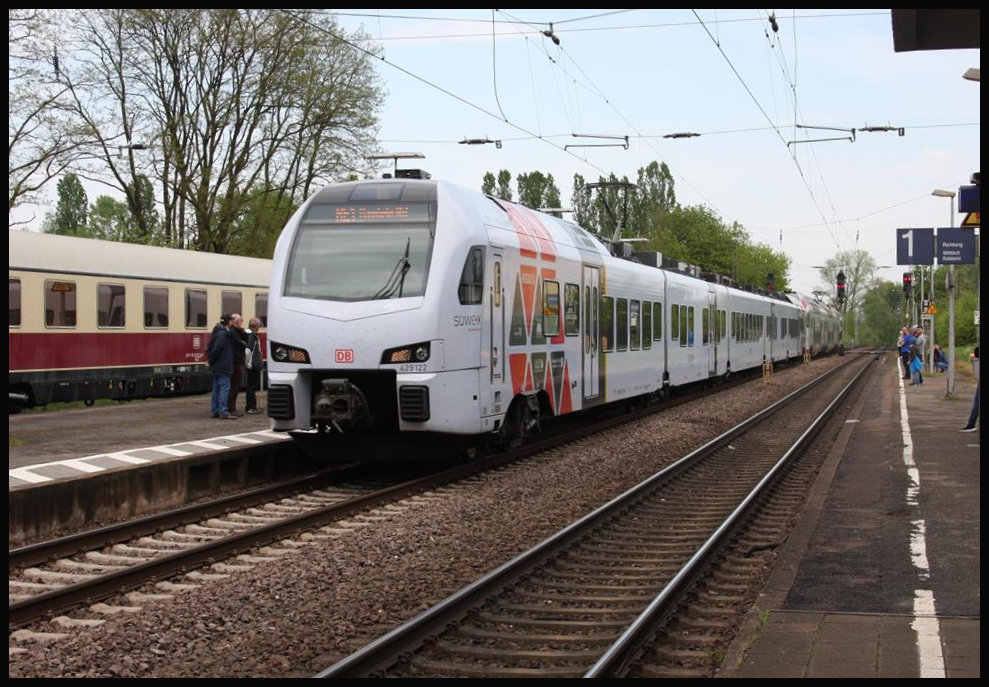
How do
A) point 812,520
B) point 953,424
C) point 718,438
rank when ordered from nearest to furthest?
point 812,520, point 718,438, point 953,424

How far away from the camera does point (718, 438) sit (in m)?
16.8

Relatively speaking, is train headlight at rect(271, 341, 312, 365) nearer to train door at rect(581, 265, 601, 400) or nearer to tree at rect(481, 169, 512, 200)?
train door at rect(581, 265, 601, 400)

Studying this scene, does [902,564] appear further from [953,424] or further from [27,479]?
[953,424]

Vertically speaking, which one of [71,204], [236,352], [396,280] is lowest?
[236,352]

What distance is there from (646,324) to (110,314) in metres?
9.96

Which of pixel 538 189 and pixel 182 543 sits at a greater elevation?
pixel 538 189

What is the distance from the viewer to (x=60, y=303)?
19.3m

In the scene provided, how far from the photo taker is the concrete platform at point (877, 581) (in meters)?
5.55

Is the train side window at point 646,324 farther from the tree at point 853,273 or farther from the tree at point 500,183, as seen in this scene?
the tree at point 853,273

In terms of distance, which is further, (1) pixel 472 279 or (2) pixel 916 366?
(2) pixel 916 366

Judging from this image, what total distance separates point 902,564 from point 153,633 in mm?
5107

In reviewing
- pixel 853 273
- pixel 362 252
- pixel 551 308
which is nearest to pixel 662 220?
pixel 853 273

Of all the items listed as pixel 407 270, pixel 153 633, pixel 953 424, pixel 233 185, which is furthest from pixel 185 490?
pixel 233 185

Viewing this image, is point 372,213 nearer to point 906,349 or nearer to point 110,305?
point 110,305
